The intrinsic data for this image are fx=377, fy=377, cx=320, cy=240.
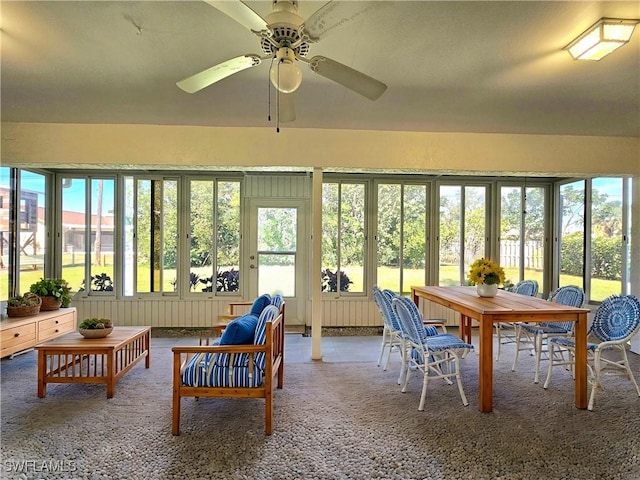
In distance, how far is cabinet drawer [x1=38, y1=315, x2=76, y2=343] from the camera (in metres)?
3.85

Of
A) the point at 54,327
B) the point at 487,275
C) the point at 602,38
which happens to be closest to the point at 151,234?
the point at 54,327

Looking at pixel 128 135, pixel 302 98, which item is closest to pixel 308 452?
pixel 302 98

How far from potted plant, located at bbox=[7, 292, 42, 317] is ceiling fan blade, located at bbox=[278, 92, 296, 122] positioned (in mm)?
3364

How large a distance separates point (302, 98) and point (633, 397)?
3.77 metres

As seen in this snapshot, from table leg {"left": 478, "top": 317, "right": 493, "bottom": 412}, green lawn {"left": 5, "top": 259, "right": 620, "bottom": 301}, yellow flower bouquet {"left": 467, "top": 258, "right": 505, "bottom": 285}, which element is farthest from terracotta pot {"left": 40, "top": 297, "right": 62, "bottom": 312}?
yellow flower bouquet {"left": 467, "top": 258, "right": 505, "bottom": 285}

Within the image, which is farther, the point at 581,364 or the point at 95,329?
the point at 95,329

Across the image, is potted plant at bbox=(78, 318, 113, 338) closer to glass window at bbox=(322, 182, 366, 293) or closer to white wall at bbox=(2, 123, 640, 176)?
white wall at bbox=(2, 123, 640, 176)

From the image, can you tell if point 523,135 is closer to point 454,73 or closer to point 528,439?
point 454,73

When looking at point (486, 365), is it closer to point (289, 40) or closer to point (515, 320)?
point (515, 320)

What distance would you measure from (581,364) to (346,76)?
2.79m

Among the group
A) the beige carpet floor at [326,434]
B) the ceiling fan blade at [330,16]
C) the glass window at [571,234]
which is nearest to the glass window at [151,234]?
the beige carpet floor at [326,434]

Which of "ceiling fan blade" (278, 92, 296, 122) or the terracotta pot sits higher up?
"ceiling fan blade" (278, 92, 296, 122)

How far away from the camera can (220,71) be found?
6.88ft

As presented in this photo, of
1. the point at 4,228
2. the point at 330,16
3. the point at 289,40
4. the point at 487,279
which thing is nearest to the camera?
the point at 330,16
